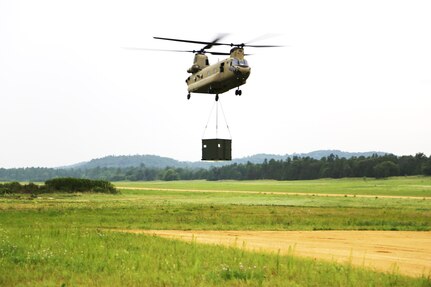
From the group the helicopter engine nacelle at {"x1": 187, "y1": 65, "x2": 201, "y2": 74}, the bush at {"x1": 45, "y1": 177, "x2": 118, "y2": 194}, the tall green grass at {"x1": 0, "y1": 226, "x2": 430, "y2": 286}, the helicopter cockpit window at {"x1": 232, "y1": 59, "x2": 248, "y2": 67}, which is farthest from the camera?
the bush at {"x1": 45, "y1": 177, "x2": 118, "y2": 194}

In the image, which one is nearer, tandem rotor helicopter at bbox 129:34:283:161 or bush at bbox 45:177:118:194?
tandem rotor helicopter at bbox 129:34:283:161

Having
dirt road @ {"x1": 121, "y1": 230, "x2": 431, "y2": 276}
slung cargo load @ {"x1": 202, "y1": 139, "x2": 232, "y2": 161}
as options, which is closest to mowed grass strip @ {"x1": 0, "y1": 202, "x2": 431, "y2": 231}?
dirt road @ {"x1": 121, "y1": 230, "x2": 431, "y2": 276}

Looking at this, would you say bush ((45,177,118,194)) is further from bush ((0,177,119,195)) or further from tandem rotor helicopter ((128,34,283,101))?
tandem rotor helicopter ((128,34,283,101))

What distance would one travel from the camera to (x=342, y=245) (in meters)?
26.7

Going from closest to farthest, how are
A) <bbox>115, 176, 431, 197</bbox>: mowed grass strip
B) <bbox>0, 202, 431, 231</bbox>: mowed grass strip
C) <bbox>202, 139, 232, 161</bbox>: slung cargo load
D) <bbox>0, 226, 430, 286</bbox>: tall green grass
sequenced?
<bbox>0, 226, 430, 286</bbox>: tall green grass < <bbox>0, 202, 431, 231</bbox>: mowed grass strip < <bbox>202, 139, 232, 161</bbox>: slung cargo load < <bbox>115, 176, 431, 197</bbox>: mowed grass strip

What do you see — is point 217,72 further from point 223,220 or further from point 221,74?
point 223,220

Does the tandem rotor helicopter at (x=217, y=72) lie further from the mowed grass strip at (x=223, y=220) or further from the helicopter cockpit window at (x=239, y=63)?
the mowed grass strip at (x=223, y=220)

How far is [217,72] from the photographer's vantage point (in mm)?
40312

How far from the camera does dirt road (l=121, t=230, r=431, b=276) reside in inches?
838

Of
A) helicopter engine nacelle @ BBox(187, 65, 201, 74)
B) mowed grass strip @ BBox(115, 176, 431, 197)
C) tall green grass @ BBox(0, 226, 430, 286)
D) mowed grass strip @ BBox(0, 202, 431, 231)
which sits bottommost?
tall green grass @ BBox(0, 226, 430, 286)

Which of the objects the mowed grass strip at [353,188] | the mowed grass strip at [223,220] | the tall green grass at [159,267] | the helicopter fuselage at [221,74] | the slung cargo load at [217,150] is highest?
the helicopter fuselage at [221,74]

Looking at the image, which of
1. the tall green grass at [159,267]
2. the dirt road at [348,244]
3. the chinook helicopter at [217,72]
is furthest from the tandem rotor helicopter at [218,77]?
the tall green grass at [159,267]

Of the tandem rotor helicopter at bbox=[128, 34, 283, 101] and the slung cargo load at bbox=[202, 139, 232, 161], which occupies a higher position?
the tandem rotor helicopter at bbox=[128, 34, 283, 101]

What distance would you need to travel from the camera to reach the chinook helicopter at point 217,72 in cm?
3853
